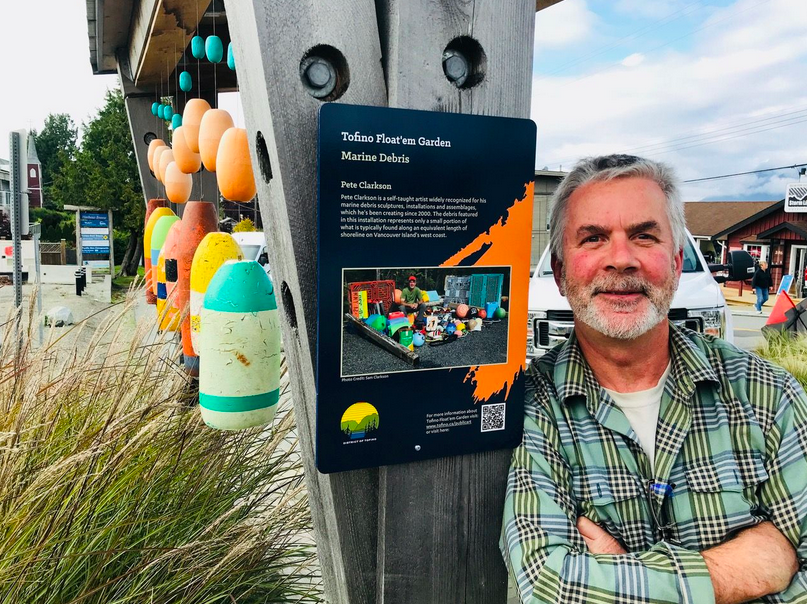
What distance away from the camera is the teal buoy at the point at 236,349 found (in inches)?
69.1

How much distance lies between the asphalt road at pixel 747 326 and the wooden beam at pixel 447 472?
407 inches

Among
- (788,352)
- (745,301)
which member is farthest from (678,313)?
(745,301)

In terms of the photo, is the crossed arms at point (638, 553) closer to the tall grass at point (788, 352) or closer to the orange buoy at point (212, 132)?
the orange buoy at point (212, 132)

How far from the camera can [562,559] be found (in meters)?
1.29

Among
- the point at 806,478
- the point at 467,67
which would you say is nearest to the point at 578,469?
the point at 806,478

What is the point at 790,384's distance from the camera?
5.14ft

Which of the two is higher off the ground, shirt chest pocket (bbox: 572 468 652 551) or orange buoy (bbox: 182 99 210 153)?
orange buoy (bbox: 182 99 210 153)

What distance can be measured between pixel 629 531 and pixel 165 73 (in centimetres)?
509

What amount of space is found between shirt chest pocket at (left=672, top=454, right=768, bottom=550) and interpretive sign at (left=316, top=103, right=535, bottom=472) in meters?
0.44

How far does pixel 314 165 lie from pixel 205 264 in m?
1.22

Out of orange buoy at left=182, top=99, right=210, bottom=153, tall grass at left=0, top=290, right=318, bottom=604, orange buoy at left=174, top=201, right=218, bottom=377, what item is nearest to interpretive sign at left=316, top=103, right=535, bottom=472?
tall grass at left=0, top=290, right=318, bottom=604

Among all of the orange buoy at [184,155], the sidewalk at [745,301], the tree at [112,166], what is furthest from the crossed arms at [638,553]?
the tree at [112,166]

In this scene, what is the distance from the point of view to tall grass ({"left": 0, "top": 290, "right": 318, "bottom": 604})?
1.80m

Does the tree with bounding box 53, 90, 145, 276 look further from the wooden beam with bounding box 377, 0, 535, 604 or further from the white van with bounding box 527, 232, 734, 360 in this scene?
the wooden beam with bounding box 377, 0, 535, 604
